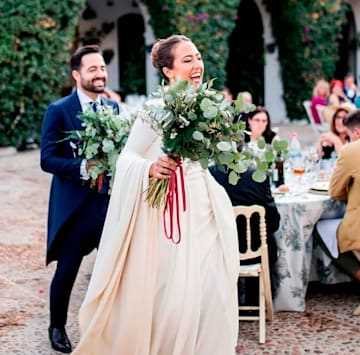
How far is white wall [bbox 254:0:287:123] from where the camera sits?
18362 millimetres

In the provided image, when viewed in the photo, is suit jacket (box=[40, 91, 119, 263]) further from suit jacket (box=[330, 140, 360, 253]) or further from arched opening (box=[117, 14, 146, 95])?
arched opening (box=[117, 14, 146, 95])

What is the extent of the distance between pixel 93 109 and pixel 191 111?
1178mm

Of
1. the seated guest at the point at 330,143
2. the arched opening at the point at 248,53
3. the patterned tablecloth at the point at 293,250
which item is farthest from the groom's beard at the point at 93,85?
the arched opening at the point at 248,53

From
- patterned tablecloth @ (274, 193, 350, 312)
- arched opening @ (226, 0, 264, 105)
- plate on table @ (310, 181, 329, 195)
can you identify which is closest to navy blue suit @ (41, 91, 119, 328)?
patterned tablecloth @ (274, 193, 350, 312)

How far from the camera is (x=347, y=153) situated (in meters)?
5.09

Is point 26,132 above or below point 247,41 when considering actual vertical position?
below

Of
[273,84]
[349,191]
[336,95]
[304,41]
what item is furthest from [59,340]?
[273,84]

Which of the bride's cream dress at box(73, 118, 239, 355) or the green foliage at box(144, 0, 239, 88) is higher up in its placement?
the green foliage at box(144, 0, 239, 88)

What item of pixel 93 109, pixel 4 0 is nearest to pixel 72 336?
pixel 93 109

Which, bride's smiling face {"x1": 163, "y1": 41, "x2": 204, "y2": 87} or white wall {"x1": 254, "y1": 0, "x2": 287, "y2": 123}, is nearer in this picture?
bride's smiling face {"x1": 163, "y1": 41, "x2": 204, "y2": 87}

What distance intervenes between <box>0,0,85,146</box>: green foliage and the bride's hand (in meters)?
9.75

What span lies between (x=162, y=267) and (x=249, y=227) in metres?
1.19

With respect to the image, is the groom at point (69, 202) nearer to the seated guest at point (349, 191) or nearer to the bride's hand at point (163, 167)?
the bride's hand at point (163, 167)

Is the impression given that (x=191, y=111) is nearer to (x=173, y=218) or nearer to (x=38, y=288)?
(x=173, y=218)
